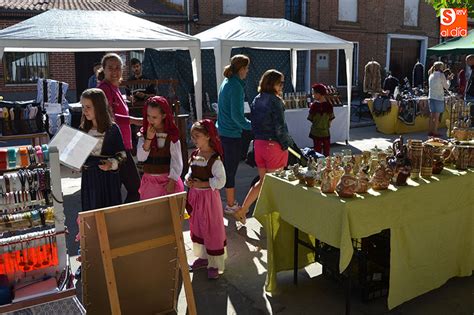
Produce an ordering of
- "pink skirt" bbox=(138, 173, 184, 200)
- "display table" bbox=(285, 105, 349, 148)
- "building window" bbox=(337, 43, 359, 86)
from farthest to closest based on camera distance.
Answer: "building window" bbox=(337, 43, 359, 86)
"display table" bbox=(285, 105, 349, 148)
"pink skirt" bbox=(138, 173, 184, 200)

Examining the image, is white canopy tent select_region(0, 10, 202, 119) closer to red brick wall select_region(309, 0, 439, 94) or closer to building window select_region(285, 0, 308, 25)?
building window select_region(285, 0, 308, 25)

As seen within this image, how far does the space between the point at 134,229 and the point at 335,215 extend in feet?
4.10

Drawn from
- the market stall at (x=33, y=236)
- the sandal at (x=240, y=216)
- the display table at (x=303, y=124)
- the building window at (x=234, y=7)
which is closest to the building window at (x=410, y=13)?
the building window at (x=234, y=7)

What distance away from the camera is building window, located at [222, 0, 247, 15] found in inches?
690

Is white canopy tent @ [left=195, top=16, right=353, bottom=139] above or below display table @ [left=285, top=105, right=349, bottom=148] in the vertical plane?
above

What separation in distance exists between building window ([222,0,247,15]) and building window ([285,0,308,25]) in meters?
2.29

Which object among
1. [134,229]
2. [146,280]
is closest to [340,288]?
[146,280]

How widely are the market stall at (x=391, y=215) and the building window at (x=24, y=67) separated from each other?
13551 mm

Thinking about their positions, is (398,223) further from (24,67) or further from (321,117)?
(24,67)

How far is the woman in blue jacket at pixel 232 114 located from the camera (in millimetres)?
4844

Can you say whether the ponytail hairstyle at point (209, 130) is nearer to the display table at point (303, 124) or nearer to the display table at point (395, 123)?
the display table at point (303, 124)

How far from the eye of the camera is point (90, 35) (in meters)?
6.57

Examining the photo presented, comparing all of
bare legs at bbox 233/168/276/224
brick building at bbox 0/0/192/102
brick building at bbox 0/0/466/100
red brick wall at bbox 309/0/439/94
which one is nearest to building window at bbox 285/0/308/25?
brick building at bbox 0/0/466/100

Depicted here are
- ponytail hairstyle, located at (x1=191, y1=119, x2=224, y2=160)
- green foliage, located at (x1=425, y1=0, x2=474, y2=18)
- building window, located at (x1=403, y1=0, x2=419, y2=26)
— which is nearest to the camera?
ponytail hairstyle, located at (x1=191, y1=119, x2=224, y2=160)
